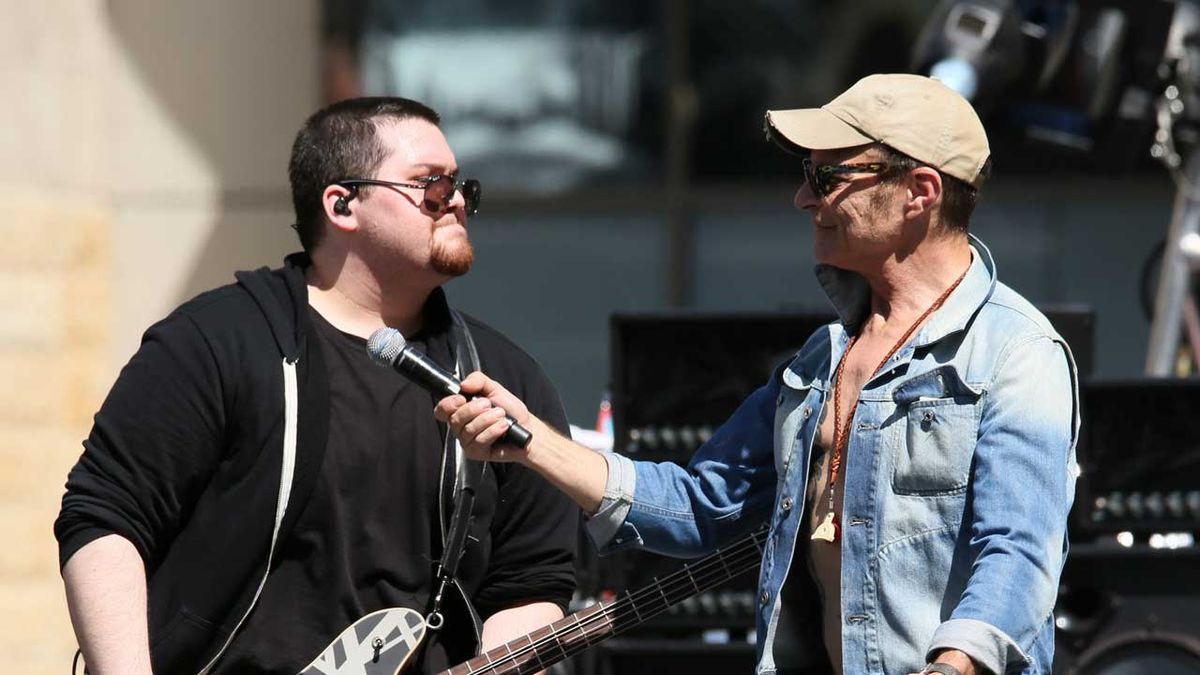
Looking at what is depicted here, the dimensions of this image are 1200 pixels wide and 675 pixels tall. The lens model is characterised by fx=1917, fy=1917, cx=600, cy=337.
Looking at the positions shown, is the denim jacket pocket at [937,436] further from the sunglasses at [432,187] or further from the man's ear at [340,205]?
the man's ear at [340,205]

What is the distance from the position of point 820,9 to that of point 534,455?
538 centimetres

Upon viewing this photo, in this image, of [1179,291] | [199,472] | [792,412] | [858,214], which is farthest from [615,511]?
[1179,291]

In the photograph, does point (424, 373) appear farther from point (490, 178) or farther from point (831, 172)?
point (490, 178)

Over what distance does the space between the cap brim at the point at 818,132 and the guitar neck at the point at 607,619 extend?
34.8 inches

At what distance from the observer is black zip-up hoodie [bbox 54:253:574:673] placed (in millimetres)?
A: 3557

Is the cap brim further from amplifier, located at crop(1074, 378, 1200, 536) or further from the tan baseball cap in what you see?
amplifier, located at crop(1074, 378, 1200, 536)

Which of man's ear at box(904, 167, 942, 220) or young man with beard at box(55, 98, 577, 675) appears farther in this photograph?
young man with beard at box(55, 98, 577, 675)

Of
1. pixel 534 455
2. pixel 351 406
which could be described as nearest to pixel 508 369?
pixel 351 406

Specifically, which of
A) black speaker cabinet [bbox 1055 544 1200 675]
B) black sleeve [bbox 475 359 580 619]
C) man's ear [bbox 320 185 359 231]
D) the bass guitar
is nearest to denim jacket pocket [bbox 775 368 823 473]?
the bass guitar

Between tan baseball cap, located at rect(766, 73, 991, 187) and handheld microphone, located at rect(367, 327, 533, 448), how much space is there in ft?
2.21

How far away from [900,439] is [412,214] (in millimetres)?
1266

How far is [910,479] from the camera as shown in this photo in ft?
9.94

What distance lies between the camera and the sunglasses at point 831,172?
3135 millimetres

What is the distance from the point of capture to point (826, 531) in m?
3.13
